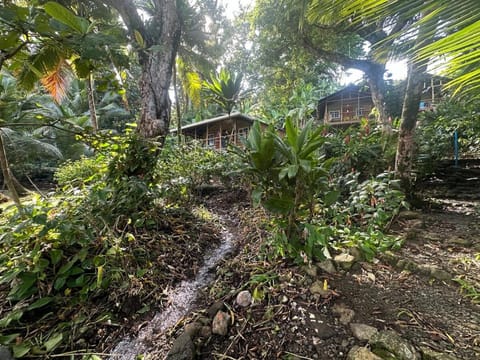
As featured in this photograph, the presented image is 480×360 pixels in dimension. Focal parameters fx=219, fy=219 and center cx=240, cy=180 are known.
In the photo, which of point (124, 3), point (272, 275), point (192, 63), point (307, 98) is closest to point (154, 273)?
point (272, 275)

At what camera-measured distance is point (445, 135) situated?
397 centimetres

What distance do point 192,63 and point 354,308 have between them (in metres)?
7.57

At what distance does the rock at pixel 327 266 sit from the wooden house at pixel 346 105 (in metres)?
12.8

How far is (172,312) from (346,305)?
1159 mm

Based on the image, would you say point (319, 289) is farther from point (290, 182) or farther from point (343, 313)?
point (290, 182)

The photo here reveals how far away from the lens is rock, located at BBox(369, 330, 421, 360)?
0.91 metres

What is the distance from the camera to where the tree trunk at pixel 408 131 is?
2549mm

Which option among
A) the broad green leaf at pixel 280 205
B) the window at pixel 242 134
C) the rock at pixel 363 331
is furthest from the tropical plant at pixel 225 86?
the rock at pixel 363 331

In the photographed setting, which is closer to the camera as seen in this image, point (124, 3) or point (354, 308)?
point (354, 308)

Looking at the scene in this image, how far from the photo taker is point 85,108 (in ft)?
37.1

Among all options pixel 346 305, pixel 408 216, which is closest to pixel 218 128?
pixel 408 216

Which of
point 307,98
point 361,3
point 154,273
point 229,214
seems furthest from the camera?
point 307,98

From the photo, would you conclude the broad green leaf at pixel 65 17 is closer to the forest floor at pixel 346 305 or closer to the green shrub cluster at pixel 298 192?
the green shrub cluster at pixel 298 192

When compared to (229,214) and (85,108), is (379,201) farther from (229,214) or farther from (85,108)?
(85,108)
